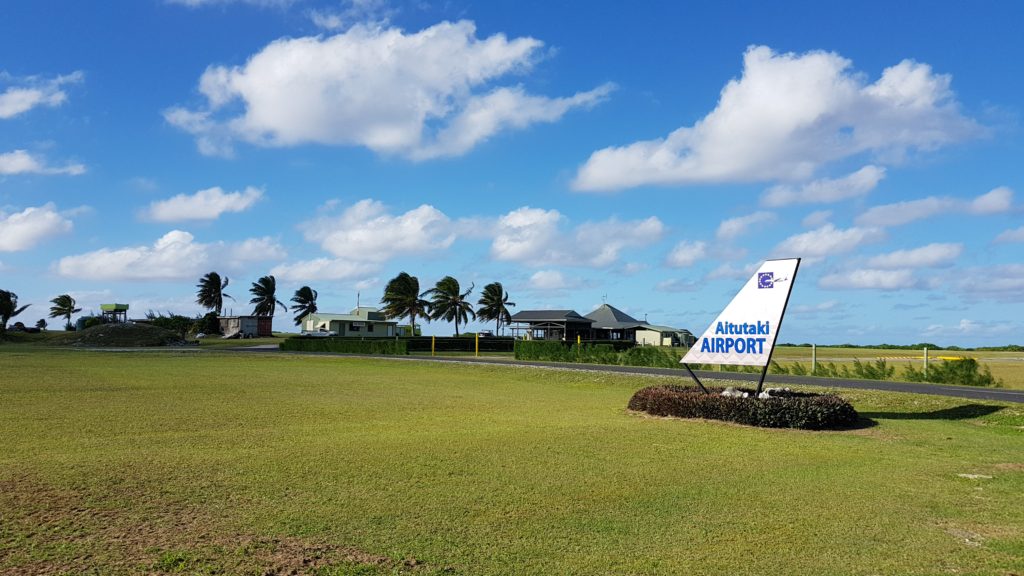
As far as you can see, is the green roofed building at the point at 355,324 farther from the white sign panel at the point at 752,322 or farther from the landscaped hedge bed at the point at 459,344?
the white sign panel at the point at 752,322

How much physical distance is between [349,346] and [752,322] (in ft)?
142

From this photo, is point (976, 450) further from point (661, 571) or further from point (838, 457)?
point (661, 571)

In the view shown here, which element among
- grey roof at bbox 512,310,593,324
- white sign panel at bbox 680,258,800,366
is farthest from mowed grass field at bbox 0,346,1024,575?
grey roof at bbox 512,310,593,324

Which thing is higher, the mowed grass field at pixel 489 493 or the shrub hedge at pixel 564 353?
the shrub hedge at pixel 564 353

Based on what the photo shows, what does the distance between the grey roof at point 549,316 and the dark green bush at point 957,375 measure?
135ft

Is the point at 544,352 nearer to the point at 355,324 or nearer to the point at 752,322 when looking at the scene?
the point at 752,322

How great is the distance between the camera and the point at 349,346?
2219 inches

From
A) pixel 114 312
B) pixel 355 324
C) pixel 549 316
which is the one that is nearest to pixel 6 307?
pixel 114 312

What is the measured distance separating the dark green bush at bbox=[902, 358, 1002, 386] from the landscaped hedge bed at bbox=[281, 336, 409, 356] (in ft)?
111

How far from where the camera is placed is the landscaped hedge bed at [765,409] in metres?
16.0

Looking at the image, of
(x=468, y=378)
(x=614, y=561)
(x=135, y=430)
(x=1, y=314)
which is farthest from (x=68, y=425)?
(x=1, y=314)

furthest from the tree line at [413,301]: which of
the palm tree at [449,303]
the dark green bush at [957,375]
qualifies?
the dark green bush at [957,375]

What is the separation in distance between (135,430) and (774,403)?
1284cm

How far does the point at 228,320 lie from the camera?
99.8m
